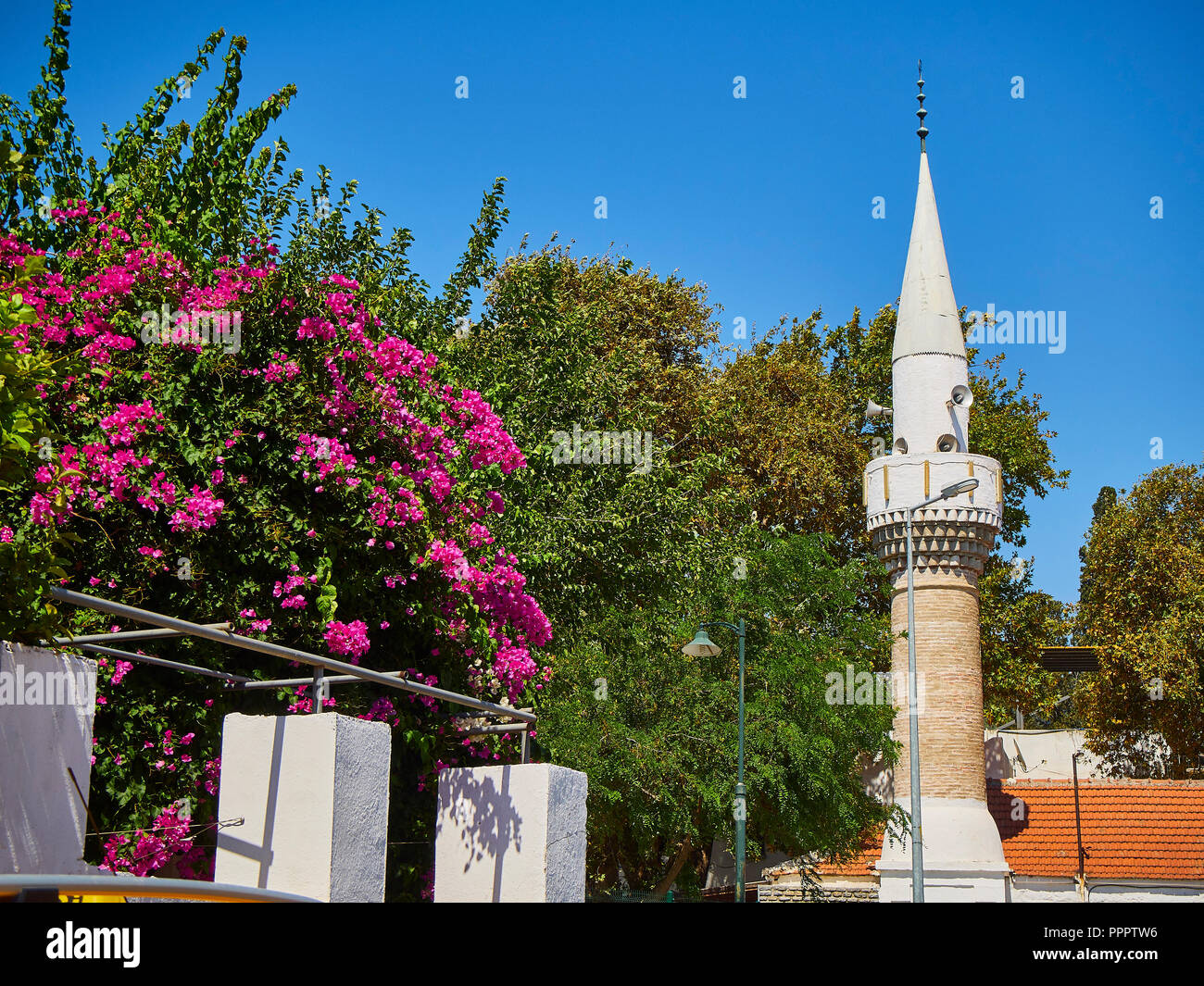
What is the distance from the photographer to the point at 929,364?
32.6 meters

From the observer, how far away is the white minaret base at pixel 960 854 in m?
29.1

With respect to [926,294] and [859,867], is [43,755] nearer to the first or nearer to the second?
[926,294]

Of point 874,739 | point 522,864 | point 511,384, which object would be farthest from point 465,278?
point 874,739

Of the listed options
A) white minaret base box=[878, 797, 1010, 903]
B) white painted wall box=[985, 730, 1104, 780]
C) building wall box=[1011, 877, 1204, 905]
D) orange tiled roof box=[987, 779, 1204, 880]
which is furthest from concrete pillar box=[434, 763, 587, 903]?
white painted wall box=[985, 730, 1104, 780]

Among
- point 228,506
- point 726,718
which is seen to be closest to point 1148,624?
point 726,718

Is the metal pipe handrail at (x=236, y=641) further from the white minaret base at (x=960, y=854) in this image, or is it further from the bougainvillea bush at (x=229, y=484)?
the white minaret base at (x=960, y=854)

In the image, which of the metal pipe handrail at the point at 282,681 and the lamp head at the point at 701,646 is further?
the lamp head at the point at 701,646

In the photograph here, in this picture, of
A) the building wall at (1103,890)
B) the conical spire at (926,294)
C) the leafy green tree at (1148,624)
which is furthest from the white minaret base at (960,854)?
the conical spire at (926,294)

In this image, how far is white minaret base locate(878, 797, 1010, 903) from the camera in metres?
29.1

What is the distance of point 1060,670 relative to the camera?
49.7 meters

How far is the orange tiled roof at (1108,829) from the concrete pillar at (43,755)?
30706mm

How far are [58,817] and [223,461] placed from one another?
Answer: 3002mm

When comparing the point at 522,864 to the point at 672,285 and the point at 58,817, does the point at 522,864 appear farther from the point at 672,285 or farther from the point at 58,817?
the point at 672,285

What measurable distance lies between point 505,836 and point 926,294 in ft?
90.9
